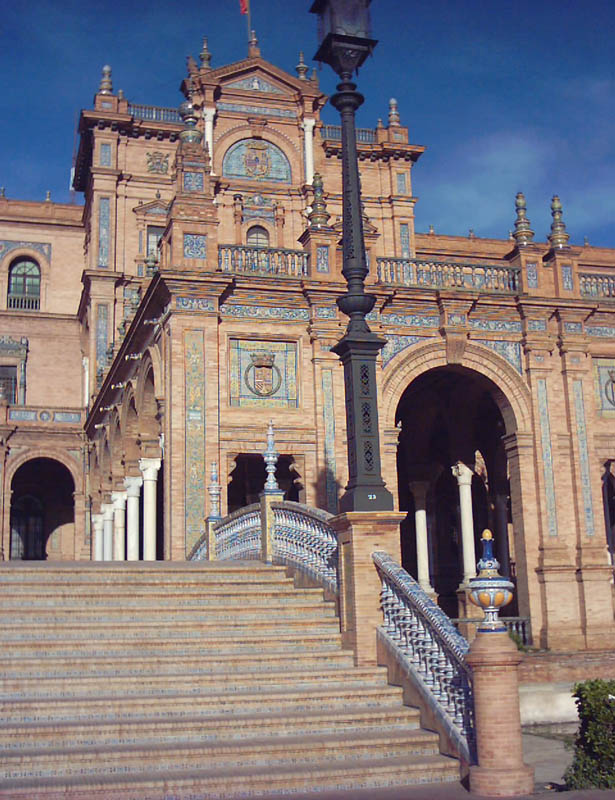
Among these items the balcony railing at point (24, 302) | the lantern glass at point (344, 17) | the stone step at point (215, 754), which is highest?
the balcony railing at point (24, 302)

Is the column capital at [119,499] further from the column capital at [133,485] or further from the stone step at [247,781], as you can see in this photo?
the stone step at [247,781]

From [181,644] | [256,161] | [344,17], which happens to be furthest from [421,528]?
[344,17]

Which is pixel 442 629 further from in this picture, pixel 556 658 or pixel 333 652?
pixel 556 658

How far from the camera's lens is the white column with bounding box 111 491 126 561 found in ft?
99.1

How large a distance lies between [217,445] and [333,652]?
9868 millimetres

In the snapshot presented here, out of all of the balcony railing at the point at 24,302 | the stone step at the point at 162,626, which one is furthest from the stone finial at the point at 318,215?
the balcony railing at the point at 24,302

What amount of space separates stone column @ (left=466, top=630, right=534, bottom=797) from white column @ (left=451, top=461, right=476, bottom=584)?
15778 millimetres

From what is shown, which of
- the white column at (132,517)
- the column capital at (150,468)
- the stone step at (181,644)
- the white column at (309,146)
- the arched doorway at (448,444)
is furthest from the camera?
the white column at (309,146)

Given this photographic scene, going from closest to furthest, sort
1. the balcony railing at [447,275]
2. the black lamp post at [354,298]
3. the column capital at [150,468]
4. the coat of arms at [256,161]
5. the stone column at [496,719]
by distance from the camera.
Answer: the stone column at [496,719] → the black lamp post at [354,298] → the balcony railing at [447,275] → the column capital at [150,468] → the coat of arms at [256,161]

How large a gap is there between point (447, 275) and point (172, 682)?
1576 cm

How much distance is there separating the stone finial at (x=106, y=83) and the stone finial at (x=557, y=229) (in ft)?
66.3

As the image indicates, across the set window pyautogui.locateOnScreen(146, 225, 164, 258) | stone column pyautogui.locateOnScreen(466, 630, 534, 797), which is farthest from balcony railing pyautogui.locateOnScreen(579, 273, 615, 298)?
stone column pyautogui.locateOnScreen(466, 630, 534, 797)

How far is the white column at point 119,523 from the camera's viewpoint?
99.1 ft

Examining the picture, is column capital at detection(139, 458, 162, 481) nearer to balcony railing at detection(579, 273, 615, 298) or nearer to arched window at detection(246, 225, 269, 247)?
balcony railing at detection(579, 273, 615, 298)
